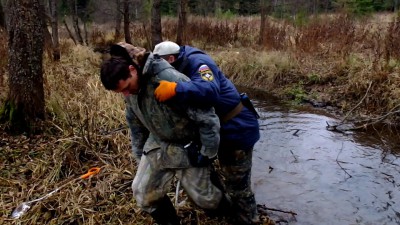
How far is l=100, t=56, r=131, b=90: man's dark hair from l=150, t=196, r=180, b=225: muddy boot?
1005 mm

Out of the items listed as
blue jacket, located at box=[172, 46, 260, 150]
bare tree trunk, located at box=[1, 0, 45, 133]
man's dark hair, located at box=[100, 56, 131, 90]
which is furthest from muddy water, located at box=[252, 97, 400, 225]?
bare tree trunk, located at box=[1, 0, 45, 133]

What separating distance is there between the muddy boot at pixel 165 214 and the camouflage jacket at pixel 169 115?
505 mm

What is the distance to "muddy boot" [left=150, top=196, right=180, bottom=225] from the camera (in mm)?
2914

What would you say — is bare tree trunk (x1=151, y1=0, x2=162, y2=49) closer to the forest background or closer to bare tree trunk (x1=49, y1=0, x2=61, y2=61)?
the forest background

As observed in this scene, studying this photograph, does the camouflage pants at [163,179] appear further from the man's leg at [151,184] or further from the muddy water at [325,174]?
the muddy water at [325,174]

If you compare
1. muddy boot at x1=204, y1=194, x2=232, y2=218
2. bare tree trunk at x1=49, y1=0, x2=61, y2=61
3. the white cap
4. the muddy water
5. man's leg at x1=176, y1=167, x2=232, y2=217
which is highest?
the white cap

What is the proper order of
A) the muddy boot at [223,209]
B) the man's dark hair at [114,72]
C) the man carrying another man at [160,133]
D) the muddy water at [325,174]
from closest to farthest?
the man's dark hair at [114,72] < the man carrying another man at [160,133] < the muddy boot at [223,209] < the muddy water at [325,174]

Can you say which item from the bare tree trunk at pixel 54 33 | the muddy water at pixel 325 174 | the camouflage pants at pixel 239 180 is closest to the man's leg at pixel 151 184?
the camouflage pants at pixel 239 180

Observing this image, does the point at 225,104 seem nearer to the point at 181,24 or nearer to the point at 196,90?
the point at 196,90

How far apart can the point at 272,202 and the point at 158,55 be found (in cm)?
210

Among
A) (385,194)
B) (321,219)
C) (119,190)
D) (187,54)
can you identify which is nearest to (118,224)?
(119,190)

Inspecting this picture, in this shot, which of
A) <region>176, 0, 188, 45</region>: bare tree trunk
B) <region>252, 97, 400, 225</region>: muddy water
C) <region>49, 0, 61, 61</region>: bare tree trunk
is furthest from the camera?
<region>176, 0, 188, 45</region>: bare tree trunk

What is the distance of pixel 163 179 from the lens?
285 centimetres

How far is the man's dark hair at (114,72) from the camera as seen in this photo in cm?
234
